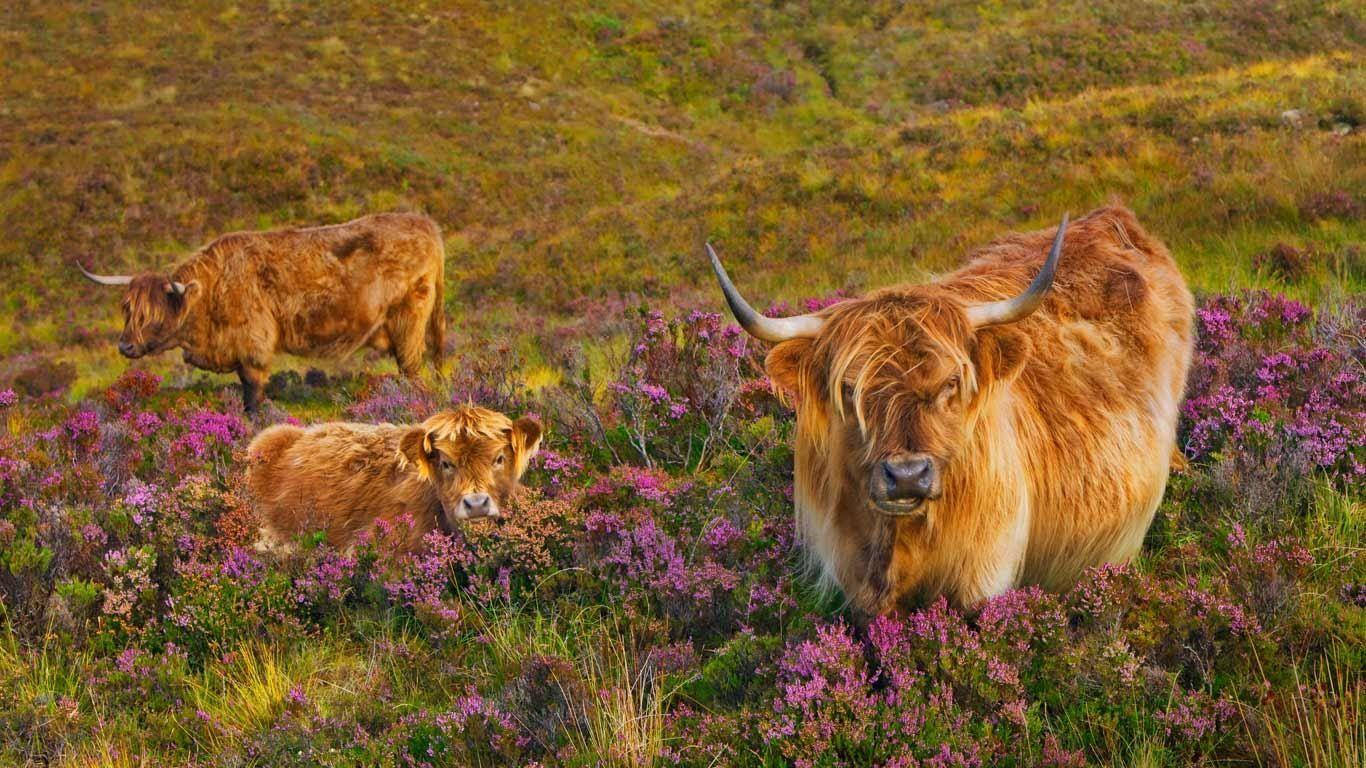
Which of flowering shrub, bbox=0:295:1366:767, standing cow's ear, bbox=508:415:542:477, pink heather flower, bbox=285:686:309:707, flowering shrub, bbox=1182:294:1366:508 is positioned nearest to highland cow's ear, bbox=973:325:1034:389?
flowering shrub, bbox=0:295:1366:767

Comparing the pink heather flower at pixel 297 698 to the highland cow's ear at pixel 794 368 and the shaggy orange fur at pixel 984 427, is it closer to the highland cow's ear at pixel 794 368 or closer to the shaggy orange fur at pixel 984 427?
the shaggy orange fur at pixel 984 427

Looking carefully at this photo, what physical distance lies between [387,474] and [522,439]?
3.81 ft

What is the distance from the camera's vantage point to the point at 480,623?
442 cm

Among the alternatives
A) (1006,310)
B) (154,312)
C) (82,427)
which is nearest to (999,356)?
(1006,310)

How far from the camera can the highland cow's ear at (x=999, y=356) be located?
3342mm

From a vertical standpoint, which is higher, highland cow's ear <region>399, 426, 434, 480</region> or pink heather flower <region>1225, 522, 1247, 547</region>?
pink heather flower <region>1225, 522, 1247, 547</region>

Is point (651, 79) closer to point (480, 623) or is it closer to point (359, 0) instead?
point (359, 0)

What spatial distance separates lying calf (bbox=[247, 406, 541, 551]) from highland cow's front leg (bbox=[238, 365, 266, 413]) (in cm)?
392

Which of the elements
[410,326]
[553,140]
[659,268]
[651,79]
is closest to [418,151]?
[553,140]

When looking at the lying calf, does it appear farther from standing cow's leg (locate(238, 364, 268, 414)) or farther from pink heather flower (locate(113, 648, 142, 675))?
standing cow's leg (locate(238, 364, 268, 414))

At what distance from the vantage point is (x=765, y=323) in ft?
11.5

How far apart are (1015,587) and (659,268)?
44.0 feet

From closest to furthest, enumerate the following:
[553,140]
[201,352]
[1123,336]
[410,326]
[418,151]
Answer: [1123,336] → [201,352] → [410,326] → [418,151] → [553,140]

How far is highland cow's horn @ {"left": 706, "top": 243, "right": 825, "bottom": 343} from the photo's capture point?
11.0ft
